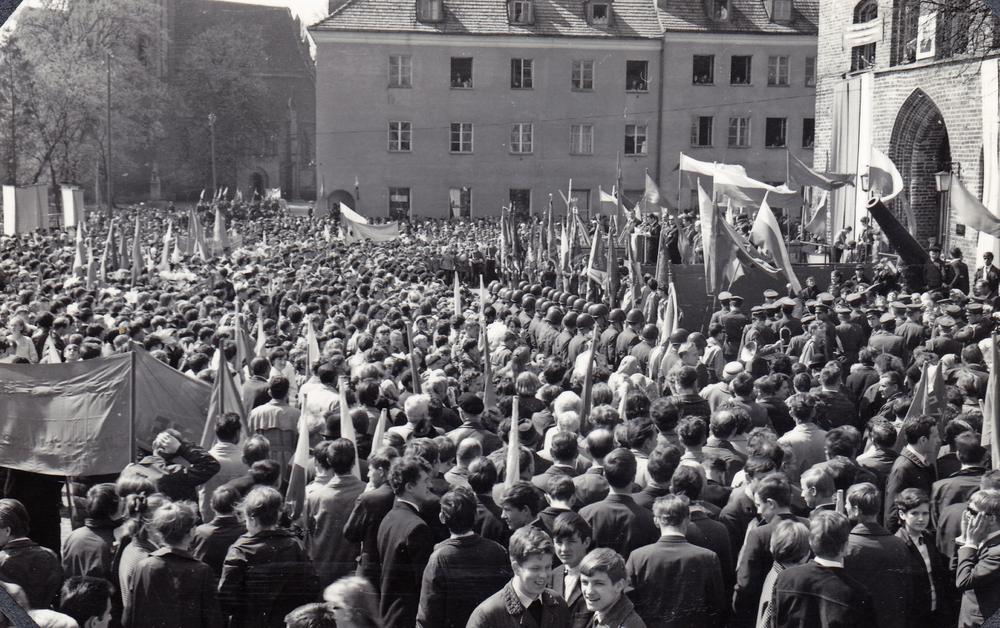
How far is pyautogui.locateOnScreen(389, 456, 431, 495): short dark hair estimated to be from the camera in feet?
16.8

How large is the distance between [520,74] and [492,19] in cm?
261

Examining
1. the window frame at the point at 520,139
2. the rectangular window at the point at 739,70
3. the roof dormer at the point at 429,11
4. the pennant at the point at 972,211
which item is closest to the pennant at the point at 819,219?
the pennant at the point at 972,211

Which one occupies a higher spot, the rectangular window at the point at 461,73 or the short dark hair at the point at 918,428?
the rectangular window at the point at 461,73

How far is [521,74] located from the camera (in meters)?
43.1

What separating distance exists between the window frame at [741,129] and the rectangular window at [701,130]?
930 millimetres

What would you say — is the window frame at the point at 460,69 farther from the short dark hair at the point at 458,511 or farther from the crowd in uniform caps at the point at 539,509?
the short dark hair at the point at 458,511

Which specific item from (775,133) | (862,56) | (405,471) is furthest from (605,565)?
(775,133)

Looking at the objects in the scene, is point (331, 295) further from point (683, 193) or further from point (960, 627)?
point (683, 193)

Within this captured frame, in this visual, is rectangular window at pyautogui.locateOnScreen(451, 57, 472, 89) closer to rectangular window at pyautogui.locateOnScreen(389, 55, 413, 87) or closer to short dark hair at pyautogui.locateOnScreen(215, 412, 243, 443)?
rectangular window at pyautogui.locateOnScreen(389, 55, 413, 87)

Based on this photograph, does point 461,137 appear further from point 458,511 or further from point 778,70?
point 458,511

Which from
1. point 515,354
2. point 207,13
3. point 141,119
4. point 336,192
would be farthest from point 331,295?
point 336,192

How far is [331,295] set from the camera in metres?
14.2

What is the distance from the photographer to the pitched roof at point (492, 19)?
4181cm

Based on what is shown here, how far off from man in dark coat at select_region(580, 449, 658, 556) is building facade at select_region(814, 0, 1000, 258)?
10968mm
